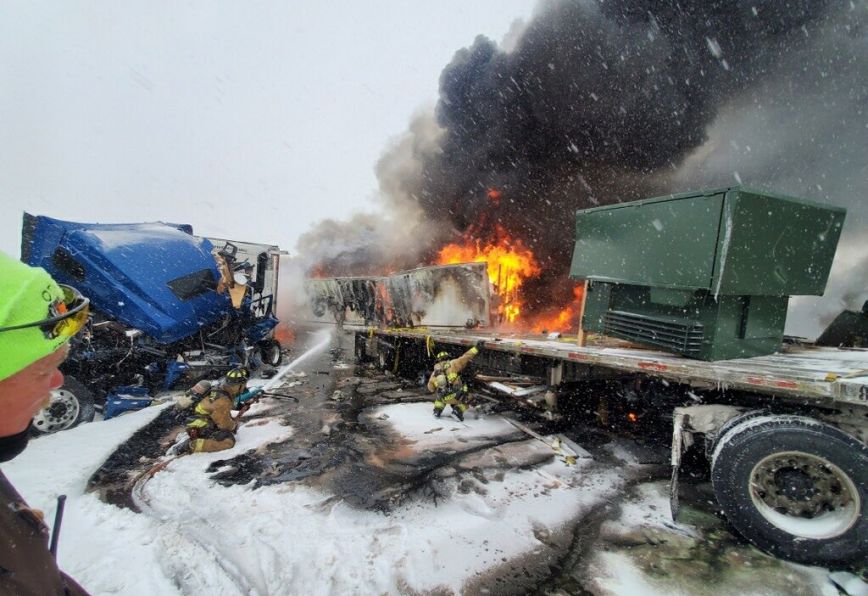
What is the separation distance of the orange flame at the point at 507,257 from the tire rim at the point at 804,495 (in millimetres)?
10959

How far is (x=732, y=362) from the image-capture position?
13.1 feet

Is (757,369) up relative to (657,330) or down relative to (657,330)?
down

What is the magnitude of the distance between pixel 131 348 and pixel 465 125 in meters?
17.5

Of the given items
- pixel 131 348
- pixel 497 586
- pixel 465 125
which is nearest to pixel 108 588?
pixel 497 586

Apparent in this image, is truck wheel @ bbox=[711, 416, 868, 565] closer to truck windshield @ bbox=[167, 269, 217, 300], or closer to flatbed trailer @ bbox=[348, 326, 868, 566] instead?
flatbed trailer @ bbox=[348, 326, 868, 566]

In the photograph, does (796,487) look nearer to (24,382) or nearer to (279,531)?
(279,531)

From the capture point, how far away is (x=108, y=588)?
2.62 metres

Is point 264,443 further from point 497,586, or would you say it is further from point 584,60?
point 584,60

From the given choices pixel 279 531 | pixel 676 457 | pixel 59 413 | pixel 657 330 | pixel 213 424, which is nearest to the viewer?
pixel 279 531

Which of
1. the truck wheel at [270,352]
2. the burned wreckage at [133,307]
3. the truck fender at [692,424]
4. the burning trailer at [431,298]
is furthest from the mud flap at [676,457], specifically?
the truck wheel at [270,352]

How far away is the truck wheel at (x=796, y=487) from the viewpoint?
2818 mm

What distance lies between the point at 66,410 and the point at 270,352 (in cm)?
548

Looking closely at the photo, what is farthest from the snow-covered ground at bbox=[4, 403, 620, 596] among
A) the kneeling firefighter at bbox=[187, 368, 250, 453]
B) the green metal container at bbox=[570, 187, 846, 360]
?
the green metal container at bbox=[570, 187, 846, 360]

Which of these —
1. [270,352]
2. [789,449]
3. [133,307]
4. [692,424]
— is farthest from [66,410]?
[789,449]
